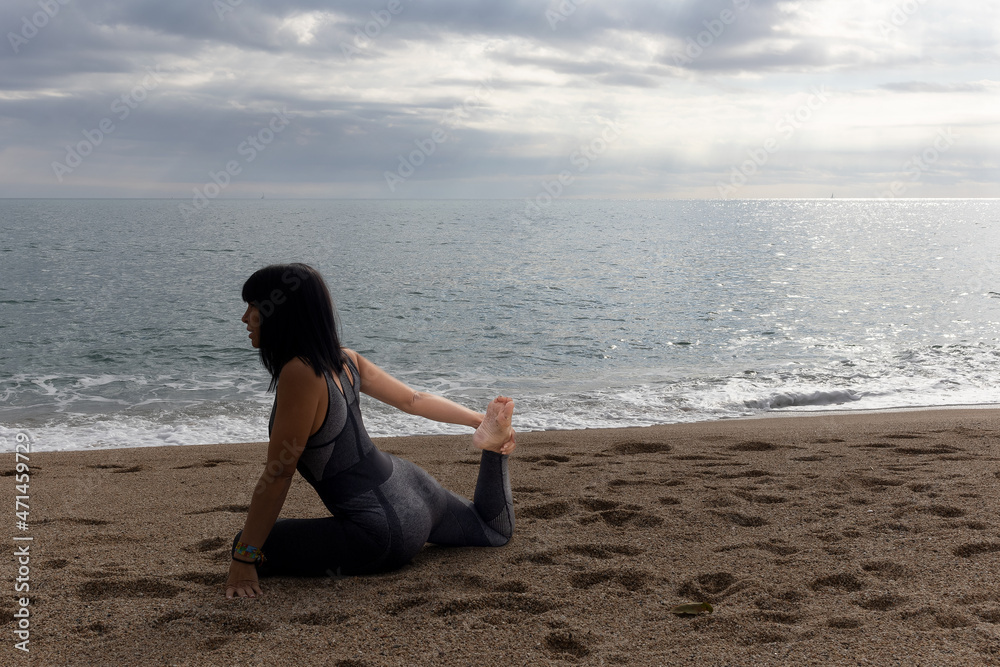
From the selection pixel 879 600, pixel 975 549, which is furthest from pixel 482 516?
pixel 975 549

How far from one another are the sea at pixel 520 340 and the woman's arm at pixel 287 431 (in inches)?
221

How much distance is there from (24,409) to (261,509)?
905 centimetres

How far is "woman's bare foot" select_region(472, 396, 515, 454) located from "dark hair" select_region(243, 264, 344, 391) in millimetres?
850

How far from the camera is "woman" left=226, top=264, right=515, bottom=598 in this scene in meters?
3.22

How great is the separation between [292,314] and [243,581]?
4.18 ft

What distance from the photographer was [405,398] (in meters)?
3.71

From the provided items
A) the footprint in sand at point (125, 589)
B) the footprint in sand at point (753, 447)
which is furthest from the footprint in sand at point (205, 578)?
the footprint in sand at point (753, 447)

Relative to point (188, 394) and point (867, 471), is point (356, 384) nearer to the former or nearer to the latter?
point (867, 471)

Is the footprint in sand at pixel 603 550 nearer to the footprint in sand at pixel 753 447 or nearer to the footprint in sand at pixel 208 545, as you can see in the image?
the footprint in sand at pixel 208 545

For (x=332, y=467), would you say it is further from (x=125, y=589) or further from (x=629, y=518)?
(x=629, y=518)

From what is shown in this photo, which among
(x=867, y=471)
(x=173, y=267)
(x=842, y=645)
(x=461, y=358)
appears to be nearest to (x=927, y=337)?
(x=461, y=358)

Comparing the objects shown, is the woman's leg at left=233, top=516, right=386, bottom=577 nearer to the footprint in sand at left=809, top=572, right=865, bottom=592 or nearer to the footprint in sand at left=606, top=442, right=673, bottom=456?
the footprint in sand at left=809, top=572, right=865, bottom=592

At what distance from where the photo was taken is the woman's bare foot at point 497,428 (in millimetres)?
3604

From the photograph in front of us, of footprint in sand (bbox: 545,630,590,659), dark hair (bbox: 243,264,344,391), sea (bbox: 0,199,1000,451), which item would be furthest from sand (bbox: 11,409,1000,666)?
sea (bbox: 0,199,1000,451)
